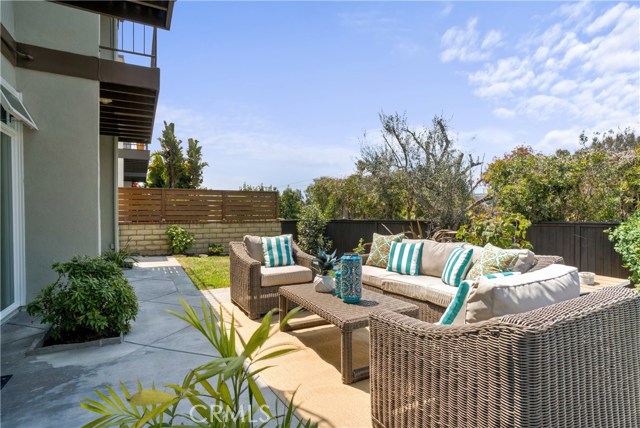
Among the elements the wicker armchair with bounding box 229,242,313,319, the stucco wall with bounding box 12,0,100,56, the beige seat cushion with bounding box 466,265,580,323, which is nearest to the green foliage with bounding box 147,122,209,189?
the stucco wall with bounding box 12,0,100,56

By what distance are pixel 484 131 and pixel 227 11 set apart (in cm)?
738

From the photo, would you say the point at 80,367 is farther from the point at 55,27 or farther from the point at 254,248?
the point at 55,27

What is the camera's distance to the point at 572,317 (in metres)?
1.53

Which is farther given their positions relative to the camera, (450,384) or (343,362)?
(343,362)

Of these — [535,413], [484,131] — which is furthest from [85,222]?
[484,131]

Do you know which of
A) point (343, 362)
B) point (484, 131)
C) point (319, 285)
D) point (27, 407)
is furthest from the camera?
point (484, 131)

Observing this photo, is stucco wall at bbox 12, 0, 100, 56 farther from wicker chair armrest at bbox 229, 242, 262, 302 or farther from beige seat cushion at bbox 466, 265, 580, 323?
beige seat cushion at bbox 466, 265, 580, 323

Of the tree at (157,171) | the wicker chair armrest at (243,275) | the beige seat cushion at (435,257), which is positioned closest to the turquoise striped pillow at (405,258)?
the beige seat cushion at (435,257)

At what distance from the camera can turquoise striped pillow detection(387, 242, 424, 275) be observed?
4.66 m

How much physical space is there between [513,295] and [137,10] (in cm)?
416

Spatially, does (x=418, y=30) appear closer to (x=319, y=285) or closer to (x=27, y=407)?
(x=319, y=285)

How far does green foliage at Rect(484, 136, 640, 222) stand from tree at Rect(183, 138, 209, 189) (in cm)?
1469

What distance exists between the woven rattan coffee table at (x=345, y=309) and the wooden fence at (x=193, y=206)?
827 cm

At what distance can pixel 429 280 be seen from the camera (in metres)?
4.27
